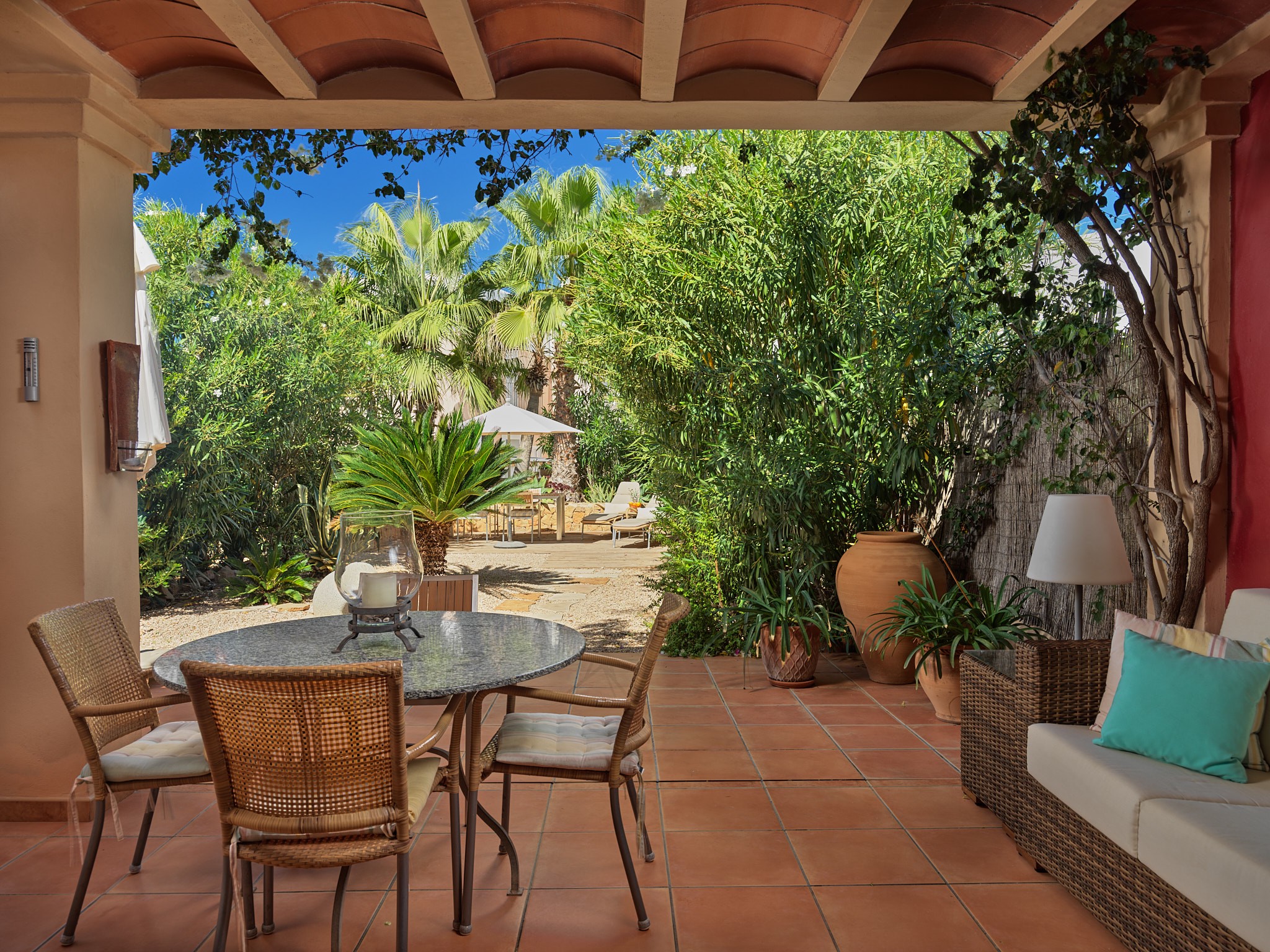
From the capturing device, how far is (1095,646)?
2.72 metres

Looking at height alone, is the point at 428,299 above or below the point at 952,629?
above

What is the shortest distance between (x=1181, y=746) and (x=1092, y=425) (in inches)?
66.8

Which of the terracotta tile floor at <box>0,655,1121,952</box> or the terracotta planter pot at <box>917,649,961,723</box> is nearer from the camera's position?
the terracotta tile floor at <box>0,655,1121,952</box>

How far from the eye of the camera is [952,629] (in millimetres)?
4270

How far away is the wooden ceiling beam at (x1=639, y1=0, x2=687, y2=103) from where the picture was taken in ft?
8.60

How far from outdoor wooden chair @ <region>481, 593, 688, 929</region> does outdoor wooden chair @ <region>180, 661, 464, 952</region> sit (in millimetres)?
462

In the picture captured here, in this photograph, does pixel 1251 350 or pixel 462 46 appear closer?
pixel 462 46

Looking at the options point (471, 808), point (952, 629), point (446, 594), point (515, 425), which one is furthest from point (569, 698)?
point (515, 425)

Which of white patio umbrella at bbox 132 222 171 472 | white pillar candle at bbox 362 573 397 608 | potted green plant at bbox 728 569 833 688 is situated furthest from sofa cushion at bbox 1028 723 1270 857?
white patio umbrella at bbox 132 222 171 472

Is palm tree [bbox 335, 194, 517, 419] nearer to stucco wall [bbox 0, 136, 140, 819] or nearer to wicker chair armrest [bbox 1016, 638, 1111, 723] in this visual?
stucco wall [bbox 0, 136, 140, 819]

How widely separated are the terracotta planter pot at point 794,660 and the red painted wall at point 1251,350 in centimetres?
207

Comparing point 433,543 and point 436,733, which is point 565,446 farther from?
point 436,733

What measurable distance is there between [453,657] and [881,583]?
2.96 m

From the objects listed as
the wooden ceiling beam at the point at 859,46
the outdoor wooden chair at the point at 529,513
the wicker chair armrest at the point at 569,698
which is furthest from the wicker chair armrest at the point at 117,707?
the outdoor wooden chair at the point at 529,513
